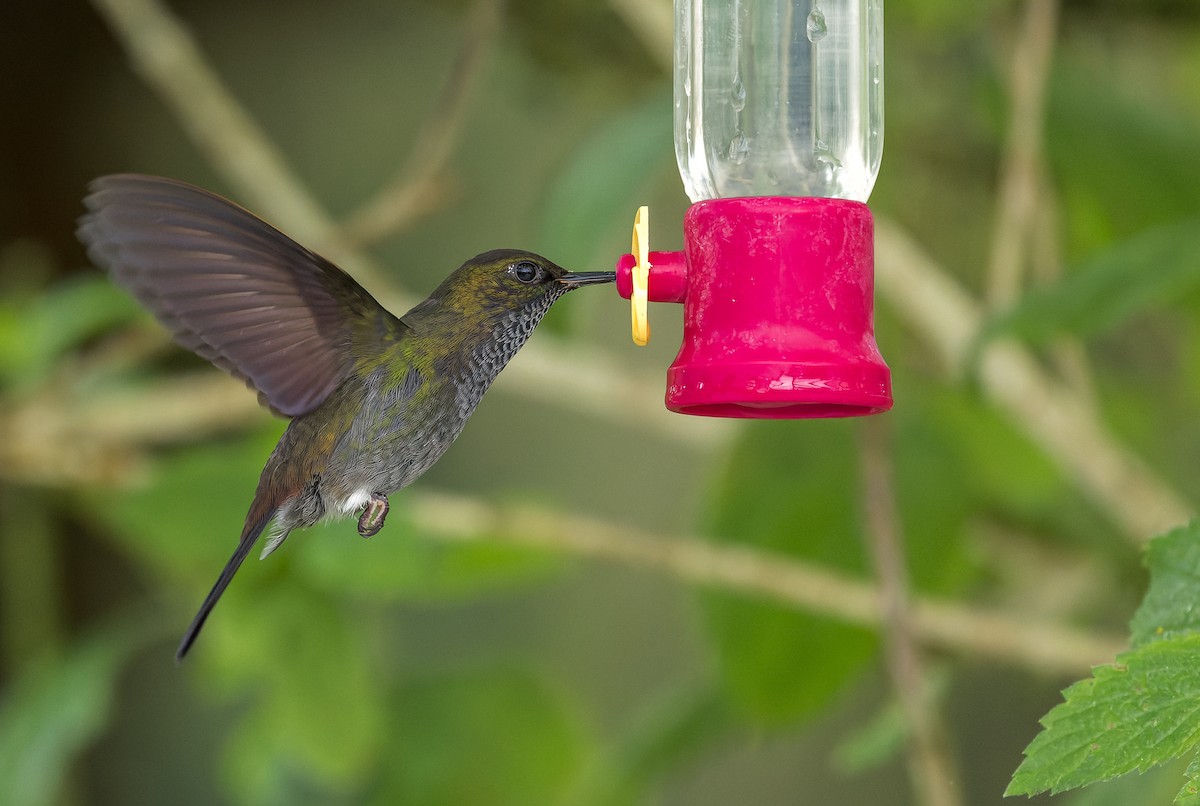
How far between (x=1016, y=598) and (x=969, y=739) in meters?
1.77

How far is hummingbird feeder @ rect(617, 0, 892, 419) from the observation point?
1.23 m

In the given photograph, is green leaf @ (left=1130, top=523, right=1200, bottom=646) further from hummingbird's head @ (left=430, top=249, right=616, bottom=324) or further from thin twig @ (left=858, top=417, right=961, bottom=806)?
thin twig @ (left=858, top=417, right=961, bottom=806)

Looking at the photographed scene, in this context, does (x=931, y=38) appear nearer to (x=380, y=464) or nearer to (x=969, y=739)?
(x=380, y=464)

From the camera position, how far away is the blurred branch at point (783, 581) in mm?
2020

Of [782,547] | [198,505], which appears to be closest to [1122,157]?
[782,547]

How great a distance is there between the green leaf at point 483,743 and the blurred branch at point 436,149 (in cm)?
119

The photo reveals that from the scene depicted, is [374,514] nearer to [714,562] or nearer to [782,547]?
[714,562]

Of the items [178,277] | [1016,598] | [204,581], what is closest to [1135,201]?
[1016,598]

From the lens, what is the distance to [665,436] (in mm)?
3305

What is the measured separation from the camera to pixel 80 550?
4629 millimetres

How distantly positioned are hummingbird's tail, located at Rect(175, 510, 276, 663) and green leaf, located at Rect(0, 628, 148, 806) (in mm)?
1246

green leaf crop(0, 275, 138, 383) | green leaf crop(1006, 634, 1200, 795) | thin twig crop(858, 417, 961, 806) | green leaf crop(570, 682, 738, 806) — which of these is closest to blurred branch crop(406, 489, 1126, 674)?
thin twig crop(858, 417, 961, 806)

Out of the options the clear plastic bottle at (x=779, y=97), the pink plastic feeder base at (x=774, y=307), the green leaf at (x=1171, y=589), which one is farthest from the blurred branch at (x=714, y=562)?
the green leaf at (x=1171, y=589)

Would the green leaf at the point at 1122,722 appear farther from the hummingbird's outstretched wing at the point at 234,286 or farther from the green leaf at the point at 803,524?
the green leaf at the point at 803,524
